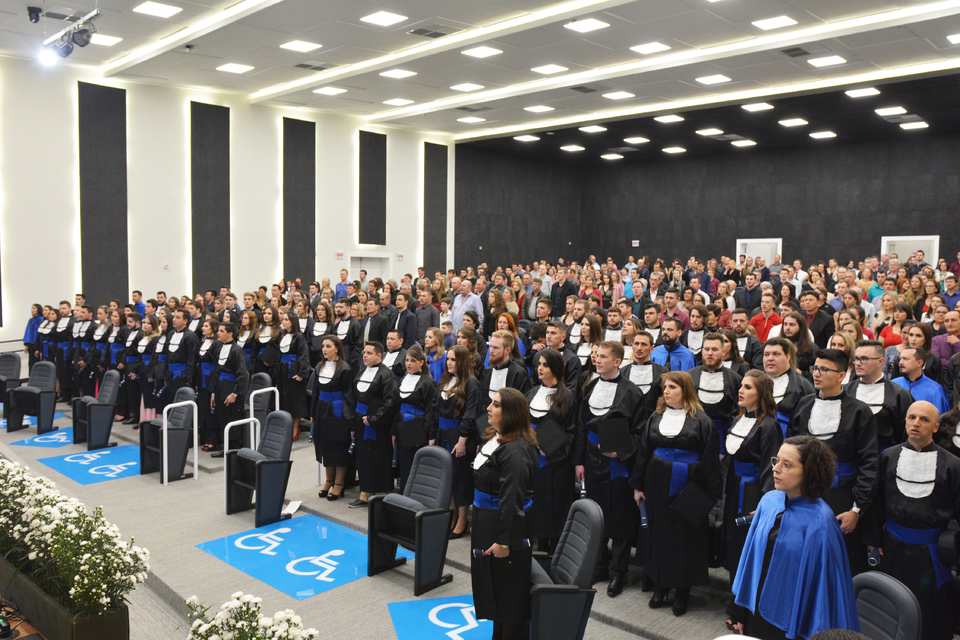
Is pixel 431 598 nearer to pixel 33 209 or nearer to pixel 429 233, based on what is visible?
pixel 33 209

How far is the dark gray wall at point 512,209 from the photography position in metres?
22.7

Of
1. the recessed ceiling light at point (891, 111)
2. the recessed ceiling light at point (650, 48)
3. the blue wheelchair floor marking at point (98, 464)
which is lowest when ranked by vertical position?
the blue wheelchair floor marking at point (98, 464)

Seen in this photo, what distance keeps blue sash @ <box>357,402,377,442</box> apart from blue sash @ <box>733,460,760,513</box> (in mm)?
3543

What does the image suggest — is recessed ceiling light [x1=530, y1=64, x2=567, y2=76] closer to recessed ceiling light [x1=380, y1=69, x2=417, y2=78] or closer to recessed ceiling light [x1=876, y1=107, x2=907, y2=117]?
recessed ceiling light [x1=380, y1=69, x2=417, y2=78]

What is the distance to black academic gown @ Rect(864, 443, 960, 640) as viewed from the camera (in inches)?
155

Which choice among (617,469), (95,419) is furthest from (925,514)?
(95,419)

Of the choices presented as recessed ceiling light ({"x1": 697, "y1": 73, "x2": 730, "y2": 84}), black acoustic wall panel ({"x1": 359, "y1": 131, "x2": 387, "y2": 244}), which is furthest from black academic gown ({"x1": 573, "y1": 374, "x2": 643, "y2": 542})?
black acoustic wall panel ({"x1": 359, "y1": 131, "x2": 387, "y2": 244})

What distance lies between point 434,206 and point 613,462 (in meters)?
17.4

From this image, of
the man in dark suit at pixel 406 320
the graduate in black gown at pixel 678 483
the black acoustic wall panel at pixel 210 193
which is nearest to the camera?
the graduate in black gown at pixel 678 483

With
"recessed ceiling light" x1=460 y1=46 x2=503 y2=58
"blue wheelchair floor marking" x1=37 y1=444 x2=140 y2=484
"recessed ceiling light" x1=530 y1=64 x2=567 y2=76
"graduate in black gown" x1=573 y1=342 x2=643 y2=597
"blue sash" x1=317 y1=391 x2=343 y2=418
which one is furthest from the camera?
"recessed ceiling light" x1=530 y1=64 x2=567 y2=76

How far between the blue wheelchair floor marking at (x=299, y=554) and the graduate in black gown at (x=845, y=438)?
3.47 metres

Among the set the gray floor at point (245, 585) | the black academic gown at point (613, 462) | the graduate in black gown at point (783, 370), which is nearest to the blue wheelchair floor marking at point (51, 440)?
the gray floor at point (245, 585)

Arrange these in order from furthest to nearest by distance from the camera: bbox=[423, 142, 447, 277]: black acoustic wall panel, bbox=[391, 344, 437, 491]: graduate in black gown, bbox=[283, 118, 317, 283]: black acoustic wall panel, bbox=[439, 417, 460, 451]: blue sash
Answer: bbox=[423, 142, 447, 277]: black acoustic wall panel → bbox=[283, 118, 317, 283]: black acoustic wall panel → bbox=[391, 344, 437, 491]: graduate in black gown → bbox=[439, 417, 460, 451]: blue sash

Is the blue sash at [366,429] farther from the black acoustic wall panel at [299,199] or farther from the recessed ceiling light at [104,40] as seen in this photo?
the black acoustic wall panel at [299,199]
